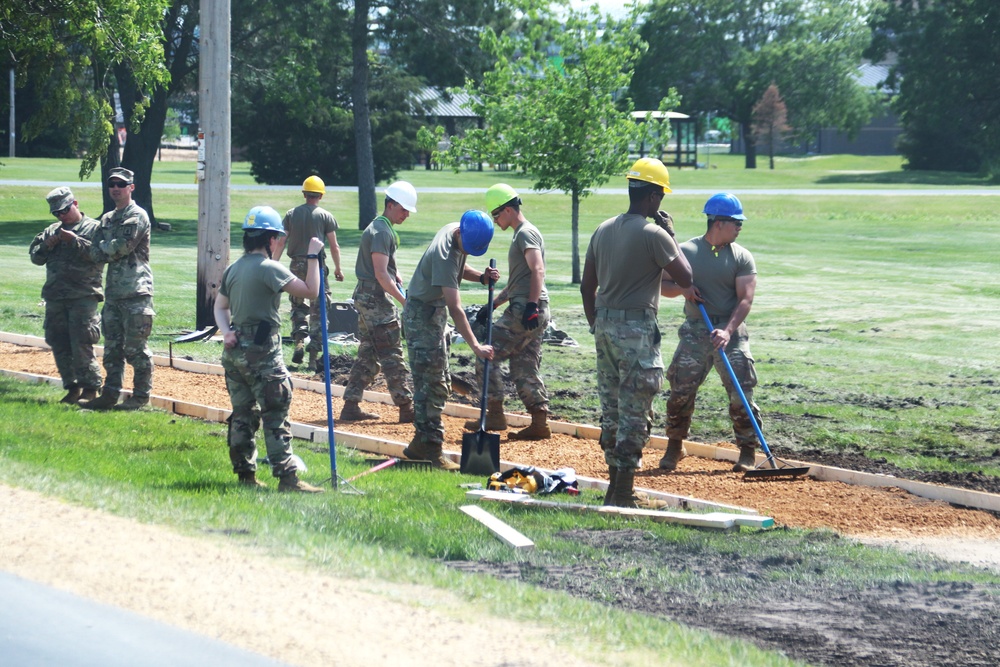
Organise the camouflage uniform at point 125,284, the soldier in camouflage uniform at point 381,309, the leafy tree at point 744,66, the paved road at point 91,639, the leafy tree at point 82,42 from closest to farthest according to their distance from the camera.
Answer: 1. the paved road at point 91,639
2. the soldier in camouflage uniform at point 381,309
3. the camouflage uniform at point 125,284
4. the leafy tree at point 82,42
5. the leafy tree at point 744,66

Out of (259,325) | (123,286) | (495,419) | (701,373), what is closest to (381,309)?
(495,419)

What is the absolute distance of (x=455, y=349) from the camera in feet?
53.0

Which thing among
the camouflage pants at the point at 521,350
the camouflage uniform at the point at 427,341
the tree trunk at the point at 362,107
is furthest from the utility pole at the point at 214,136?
the tree trunk at the point at 362,107

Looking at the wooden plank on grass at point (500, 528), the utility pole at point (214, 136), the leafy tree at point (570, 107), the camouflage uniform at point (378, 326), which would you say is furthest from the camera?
the leafy tree at point (570, 107)

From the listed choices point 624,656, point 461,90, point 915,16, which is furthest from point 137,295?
point 915,16

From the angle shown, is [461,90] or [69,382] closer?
[69,382]

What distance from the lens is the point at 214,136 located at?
16125mm

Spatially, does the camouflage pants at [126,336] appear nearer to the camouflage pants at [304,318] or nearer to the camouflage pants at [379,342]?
the camouflage pants at [379,342]

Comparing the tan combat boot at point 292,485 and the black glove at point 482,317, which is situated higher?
the black glove at point 482,317

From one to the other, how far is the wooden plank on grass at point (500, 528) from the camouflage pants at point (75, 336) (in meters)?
5.03

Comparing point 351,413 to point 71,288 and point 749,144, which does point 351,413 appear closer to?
point 71,288

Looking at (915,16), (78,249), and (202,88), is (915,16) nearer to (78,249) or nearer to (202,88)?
(202,88)

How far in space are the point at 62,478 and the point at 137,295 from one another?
10.5 feet

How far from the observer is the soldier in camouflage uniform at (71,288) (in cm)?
1177
